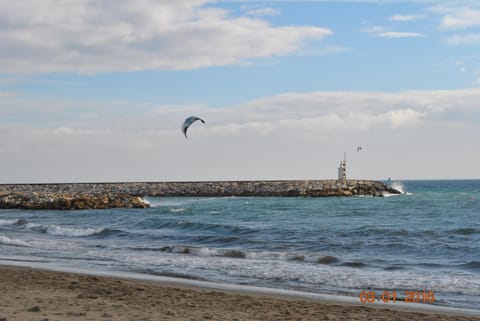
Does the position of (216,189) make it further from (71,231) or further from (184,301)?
(184,301)

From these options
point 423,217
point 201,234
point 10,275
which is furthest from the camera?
point 423,217

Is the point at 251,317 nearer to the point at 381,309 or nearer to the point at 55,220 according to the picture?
the point at 381,309

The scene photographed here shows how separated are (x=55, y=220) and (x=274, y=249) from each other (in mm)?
15863

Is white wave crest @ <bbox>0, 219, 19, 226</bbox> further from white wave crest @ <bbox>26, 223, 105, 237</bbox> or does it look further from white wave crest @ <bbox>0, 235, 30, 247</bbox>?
white wave crest @ <bbox>0, 235, 30, 247</bbox>

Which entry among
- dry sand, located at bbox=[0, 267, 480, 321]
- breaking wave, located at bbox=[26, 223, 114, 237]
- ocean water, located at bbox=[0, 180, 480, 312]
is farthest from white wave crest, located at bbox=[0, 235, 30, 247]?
dry sand, located at bbox=[0, 267, 480, 321]

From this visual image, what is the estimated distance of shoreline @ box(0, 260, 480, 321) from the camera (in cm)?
782

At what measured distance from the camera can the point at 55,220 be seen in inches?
1139

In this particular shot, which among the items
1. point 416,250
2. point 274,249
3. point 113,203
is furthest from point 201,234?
point 113,203
